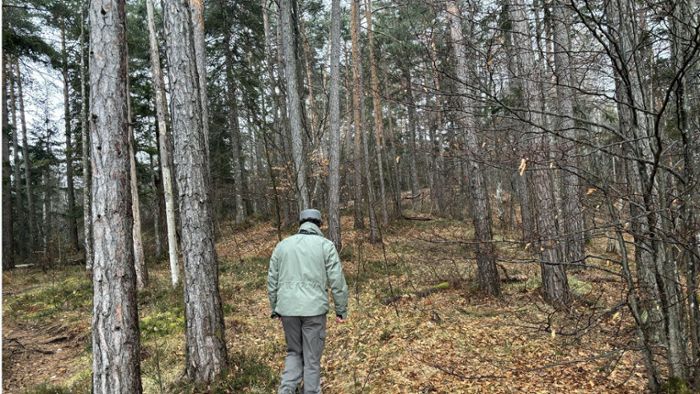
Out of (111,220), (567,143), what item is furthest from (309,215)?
(567,143)

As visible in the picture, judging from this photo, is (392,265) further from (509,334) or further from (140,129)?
(140,129)

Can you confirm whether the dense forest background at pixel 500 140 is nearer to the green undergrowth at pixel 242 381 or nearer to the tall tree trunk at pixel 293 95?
the tall tree trunk at pixel 293 95

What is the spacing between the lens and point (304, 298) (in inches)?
168

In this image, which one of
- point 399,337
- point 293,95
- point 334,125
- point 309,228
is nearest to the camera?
point 309,228

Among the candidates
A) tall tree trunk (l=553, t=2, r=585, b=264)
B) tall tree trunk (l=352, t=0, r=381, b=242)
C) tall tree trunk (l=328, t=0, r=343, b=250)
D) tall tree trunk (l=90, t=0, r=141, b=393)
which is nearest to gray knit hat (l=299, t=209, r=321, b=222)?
tall tree trunk (l=90, t=0, r=141, b=393)

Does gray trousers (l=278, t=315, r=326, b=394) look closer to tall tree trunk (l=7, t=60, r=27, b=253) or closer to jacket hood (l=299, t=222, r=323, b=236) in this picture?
jacket hood (l=299, t=222, r=323, b=236)

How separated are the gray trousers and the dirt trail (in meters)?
4.02

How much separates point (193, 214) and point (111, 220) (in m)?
1.26

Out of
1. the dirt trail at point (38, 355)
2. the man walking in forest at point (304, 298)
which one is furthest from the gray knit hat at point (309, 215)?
the dirt trail at point (38, 355)

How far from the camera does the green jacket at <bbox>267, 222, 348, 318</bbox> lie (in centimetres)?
427

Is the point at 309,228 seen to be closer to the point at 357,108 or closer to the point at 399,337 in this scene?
the point at 399,337

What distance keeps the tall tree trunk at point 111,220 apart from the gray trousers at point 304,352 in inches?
58.0

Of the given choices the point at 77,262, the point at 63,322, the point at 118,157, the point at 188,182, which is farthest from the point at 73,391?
the point at 77,262

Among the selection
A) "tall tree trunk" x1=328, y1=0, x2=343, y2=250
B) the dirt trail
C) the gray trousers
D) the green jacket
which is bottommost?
the dirt trail
